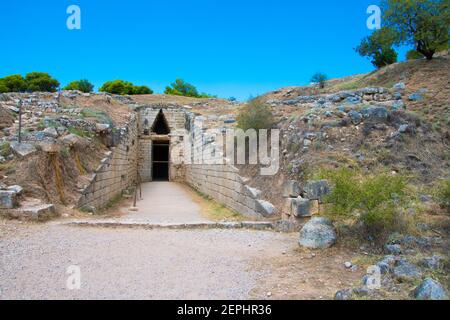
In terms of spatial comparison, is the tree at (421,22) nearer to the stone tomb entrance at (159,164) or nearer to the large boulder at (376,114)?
the large boulder at (376,114)

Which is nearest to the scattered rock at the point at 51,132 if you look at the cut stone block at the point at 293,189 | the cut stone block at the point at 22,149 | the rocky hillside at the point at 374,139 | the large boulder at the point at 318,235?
the cut stone block at the point at 22,149

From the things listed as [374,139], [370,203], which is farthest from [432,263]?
[374,139]

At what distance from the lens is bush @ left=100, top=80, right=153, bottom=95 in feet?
117

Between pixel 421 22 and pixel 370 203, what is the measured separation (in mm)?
12728

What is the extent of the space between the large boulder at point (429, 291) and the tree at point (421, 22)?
14.0 m

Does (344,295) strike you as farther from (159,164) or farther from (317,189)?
(159,164)

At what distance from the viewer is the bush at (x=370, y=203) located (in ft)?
18.4

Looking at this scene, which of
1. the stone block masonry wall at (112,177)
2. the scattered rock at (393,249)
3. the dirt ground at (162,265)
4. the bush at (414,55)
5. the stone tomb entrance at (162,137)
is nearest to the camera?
the dirt ground at (162,265)

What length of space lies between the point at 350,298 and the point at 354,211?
2.75 meters

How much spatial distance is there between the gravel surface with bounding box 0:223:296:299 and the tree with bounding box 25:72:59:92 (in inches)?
1171

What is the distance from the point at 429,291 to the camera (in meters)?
3.59

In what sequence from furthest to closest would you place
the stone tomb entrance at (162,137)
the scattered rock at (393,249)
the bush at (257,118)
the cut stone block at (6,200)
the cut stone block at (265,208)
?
the stone tomb entrance at (162,137), the bush at (257,118), the cut stone block at (265,208), the cut stone block at (6,200), the scattered rock at (393,249)
